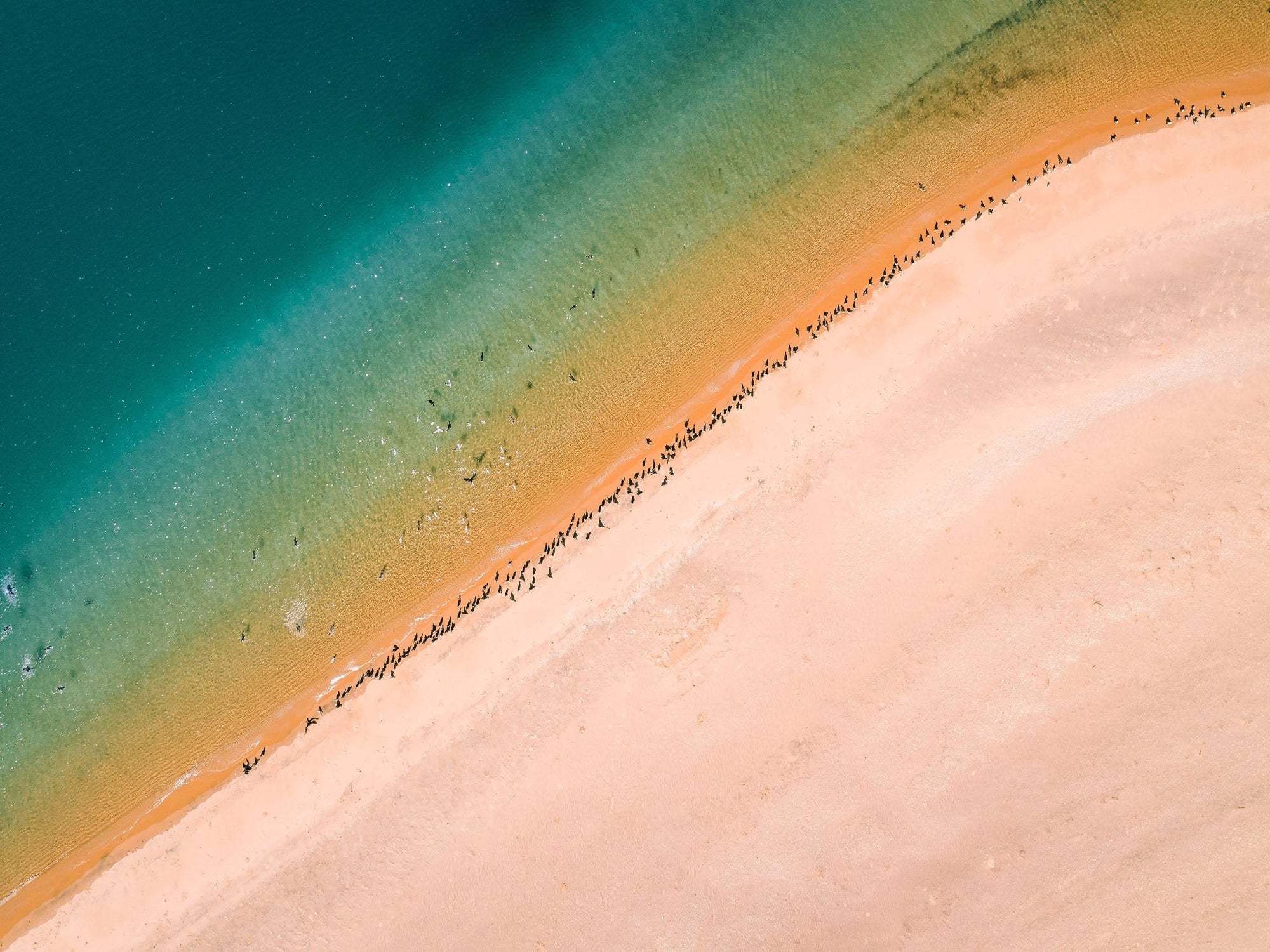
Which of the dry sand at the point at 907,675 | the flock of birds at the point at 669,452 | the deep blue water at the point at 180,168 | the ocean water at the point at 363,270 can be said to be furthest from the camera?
the deep blue water at the point at 180,168

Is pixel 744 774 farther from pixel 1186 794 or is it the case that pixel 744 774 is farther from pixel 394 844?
pixel 1186 794

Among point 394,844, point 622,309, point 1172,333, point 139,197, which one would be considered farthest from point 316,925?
point 1172,333

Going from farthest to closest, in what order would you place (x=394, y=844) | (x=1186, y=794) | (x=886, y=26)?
(x=886, y=26) < (x=394, y=844) < (x=1186, y=794)

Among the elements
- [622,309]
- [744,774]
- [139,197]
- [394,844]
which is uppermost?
[139,197]

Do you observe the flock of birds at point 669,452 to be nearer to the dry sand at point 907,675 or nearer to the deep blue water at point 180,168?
the dry sand at point 907,675

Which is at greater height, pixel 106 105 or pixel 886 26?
pixel 106 105

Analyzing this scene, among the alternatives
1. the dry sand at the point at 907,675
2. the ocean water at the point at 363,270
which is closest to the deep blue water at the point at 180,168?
the ocean water at the point at 363,270

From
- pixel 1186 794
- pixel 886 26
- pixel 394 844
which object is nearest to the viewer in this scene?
pixel 1186 794
